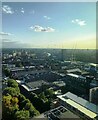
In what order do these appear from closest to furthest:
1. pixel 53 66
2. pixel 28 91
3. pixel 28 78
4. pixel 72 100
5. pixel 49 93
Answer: pixel 72 100
pixel 49 93
pixel 28 91
pixel 28 78
pixel 53 66

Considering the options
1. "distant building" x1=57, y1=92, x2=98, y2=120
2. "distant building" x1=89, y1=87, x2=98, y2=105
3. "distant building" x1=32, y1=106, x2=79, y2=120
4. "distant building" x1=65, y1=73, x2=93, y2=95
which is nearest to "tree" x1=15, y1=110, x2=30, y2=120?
"distant building" x1=32, y1=106, x2=79, y2=120

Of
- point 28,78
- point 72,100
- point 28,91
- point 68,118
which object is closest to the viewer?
point 68,118

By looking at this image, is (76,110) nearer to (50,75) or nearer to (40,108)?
(40,108)

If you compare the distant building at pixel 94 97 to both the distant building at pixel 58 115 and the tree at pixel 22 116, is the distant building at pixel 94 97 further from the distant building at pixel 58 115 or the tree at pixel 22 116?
the tree at pixel 22 116

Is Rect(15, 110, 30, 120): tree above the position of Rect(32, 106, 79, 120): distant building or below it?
below

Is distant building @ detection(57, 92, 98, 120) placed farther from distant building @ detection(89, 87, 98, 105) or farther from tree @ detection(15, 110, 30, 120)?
tree @ detection(15, 110, 30, 120)

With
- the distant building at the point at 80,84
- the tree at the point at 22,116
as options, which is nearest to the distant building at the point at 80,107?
the tree at the point at 22,116

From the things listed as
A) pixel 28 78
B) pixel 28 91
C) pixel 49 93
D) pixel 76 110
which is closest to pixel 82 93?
pixel 49 93

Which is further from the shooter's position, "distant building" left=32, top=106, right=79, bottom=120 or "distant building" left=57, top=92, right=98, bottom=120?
"distant building" left=57, top=92, right=98, bottom=120

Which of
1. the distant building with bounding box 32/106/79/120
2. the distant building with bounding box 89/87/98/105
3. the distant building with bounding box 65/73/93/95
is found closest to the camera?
the distant building with bounding box 32/106/79/120
